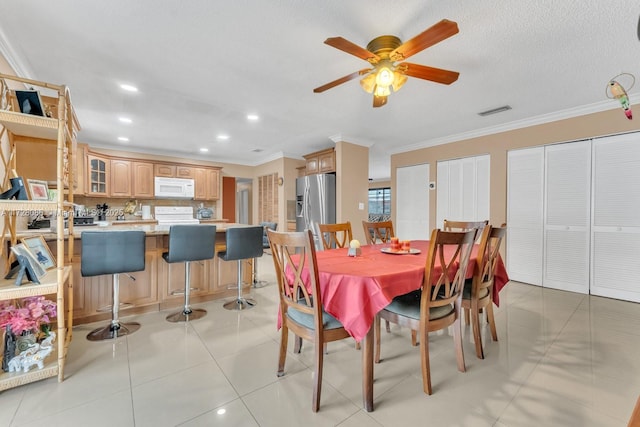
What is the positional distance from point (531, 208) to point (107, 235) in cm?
510

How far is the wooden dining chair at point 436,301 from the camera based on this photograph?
164 centimetres

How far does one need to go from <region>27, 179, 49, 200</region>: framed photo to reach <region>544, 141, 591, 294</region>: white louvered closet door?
5423 millimetres

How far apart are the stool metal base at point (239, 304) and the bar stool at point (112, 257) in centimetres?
88

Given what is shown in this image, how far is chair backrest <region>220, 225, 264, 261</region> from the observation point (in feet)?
9.45

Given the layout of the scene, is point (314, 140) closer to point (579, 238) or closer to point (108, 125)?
point (108, 125)

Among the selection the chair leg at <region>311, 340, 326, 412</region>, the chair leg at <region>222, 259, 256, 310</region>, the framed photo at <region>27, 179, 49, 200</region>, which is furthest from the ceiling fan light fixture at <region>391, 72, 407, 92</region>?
the framed photo at <region>27, 179, 49, 200</region>

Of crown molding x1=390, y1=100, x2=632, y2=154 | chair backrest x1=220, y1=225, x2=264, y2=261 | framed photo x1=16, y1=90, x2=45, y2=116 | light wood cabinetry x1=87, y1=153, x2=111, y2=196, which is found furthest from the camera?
light wood cabinetry x1=87, y1=153, x2=111, y2=196

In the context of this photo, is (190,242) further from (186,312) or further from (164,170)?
(164,170)

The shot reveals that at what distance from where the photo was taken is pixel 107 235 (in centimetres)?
229

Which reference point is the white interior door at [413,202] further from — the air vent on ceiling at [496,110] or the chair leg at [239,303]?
the chair leg at [239,303]

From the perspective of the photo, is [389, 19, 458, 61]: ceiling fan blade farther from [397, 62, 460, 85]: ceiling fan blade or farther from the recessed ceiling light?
the recessed ceiling light

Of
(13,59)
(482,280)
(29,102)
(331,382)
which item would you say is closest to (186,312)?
(331,382)

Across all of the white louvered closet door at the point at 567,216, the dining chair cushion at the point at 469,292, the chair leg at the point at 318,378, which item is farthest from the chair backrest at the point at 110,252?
the white louvered closet door at the point at 567,216

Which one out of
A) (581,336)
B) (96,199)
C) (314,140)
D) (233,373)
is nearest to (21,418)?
(233,373)
